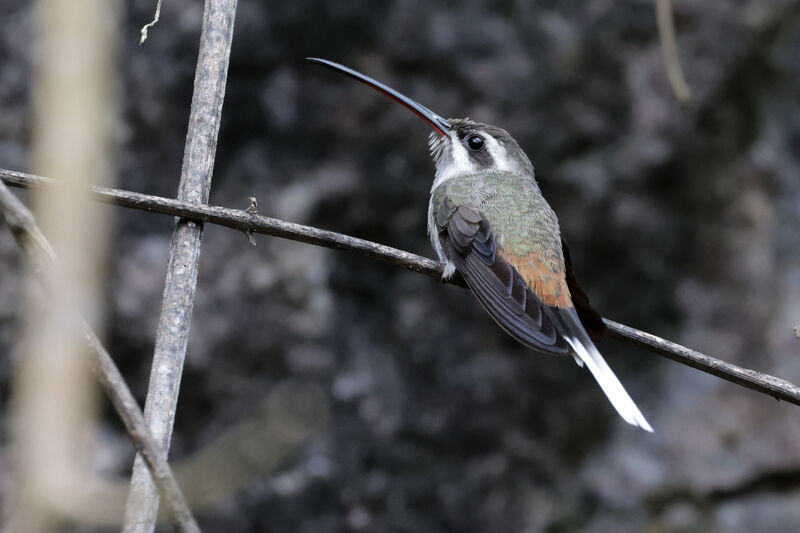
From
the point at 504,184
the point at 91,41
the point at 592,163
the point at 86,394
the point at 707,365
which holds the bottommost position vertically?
the point at 86,394

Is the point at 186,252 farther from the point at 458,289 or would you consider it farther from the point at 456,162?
the point at 458,289

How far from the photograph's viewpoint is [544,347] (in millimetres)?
3125

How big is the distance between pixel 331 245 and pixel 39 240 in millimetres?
1132

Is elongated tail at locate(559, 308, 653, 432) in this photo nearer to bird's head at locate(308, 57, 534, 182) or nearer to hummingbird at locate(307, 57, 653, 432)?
hummingbird at locate(307, 57, 653, 432)

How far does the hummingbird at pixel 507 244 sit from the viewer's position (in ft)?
10.9

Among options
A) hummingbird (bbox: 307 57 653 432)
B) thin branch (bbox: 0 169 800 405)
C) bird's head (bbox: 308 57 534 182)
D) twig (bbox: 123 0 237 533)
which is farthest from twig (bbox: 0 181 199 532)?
bird's head (bbox: 308 57 534 182)

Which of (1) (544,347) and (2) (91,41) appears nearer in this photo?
(2) (91,41)

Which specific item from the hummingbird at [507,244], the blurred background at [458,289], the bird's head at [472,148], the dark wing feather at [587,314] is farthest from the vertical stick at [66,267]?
the blurred background at [458,289]

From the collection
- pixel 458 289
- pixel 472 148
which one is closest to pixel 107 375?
pixel 472 148

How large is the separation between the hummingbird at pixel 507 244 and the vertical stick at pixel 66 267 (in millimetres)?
2071

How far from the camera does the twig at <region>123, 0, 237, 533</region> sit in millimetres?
2211

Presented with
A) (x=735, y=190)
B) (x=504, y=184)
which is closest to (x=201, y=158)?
(x=504, y=184)

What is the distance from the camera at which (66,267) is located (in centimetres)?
117

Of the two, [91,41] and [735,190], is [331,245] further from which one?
[735,190]
